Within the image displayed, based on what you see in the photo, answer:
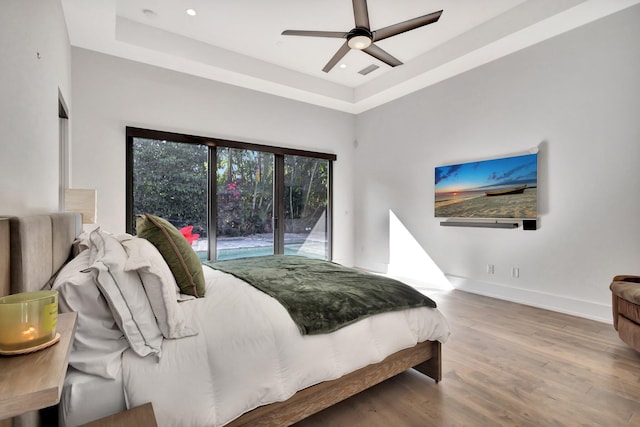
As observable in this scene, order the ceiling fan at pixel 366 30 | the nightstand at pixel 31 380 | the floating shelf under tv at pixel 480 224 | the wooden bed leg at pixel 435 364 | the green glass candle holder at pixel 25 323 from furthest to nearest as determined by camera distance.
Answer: the floating shelf under tv at pixel 480 224
the ceiling fan at pixel 366 30
the wooden bed leg at pixel 435 364
the green glass candle holder at pixel 25 323
the nightstand at pixel 31 380

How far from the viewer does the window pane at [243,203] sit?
471 centimetres

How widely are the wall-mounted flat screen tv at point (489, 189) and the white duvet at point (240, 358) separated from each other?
2.75m

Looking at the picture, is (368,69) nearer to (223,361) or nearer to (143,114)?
(143,114)

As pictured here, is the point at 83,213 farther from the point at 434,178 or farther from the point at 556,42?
the point at 556,42

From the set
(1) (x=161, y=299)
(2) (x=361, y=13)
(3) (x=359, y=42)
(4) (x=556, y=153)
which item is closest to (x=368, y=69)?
(3) (x=359, y=42)

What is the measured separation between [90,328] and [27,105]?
1217 millimetres

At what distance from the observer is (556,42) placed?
3.52 m

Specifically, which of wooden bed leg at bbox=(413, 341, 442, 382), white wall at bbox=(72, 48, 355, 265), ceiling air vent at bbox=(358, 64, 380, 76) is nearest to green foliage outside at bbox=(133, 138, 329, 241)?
white wall at bbox=(72, 48, 355, 265)

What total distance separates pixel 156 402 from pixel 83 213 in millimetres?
2472

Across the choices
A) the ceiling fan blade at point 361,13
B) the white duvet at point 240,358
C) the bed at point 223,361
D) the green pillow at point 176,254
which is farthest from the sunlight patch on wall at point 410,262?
the green pillow at point 176,254

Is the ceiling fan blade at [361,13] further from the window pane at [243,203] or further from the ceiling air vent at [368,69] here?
the window pane at [243,203]

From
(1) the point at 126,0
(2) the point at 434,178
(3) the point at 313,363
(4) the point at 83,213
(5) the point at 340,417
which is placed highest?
(1) the point at 126,0

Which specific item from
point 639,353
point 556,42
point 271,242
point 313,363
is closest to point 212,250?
point 271,242

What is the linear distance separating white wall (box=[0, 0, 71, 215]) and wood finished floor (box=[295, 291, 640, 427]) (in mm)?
1832
